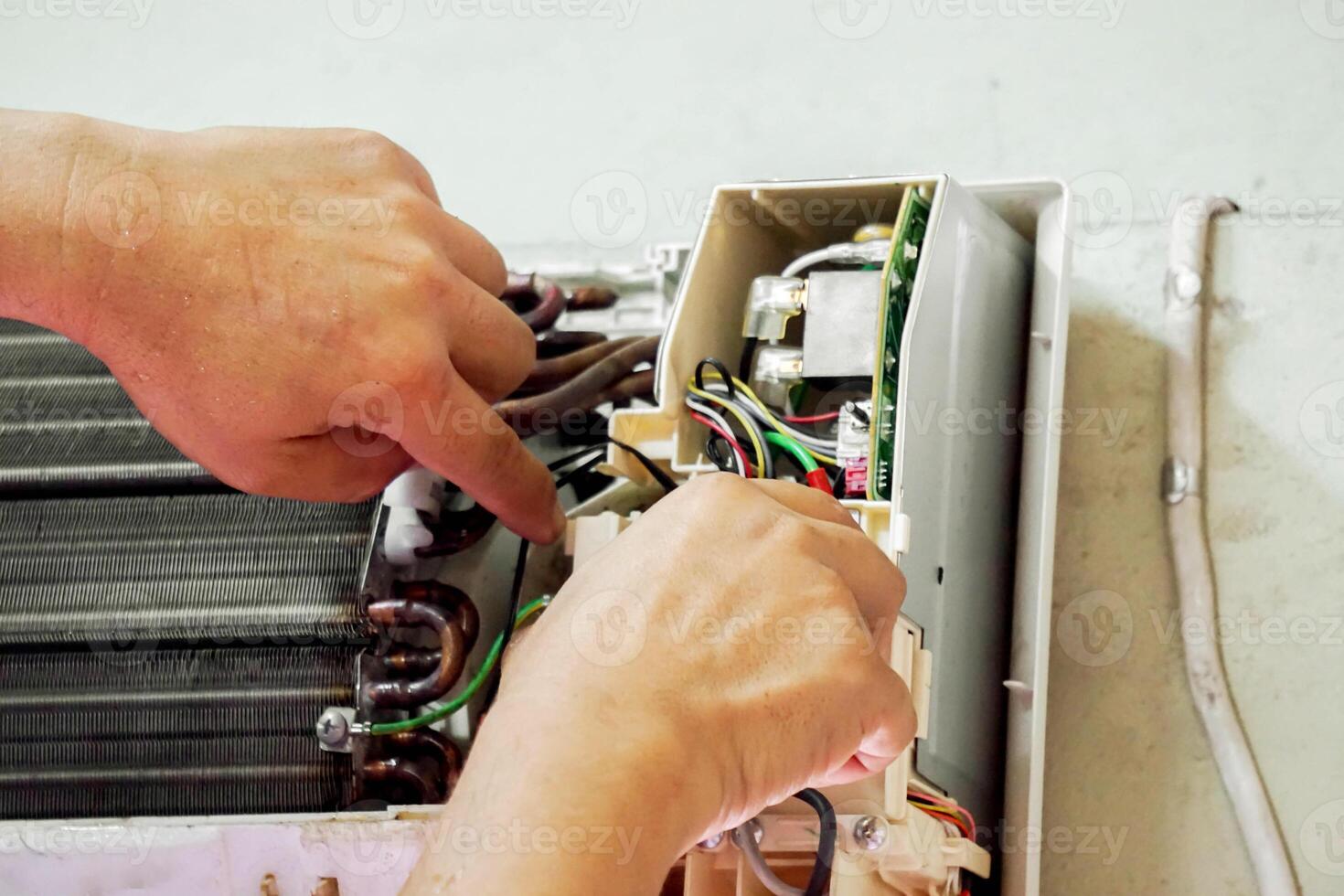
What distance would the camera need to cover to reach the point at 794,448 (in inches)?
47.0

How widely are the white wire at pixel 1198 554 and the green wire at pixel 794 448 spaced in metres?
0.48

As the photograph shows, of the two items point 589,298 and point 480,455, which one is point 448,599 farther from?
point 589,298

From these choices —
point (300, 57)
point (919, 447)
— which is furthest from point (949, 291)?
point (300, 57)

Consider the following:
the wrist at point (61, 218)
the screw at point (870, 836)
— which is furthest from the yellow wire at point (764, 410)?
the wrist at point (61, 218)

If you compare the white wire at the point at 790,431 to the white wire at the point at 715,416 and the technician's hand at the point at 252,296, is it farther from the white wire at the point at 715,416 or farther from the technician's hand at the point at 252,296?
the technician's hand at the point at 252,296

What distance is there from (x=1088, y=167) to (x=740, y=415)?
0.63m

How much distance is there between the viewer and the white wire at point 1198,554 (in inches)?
49.8

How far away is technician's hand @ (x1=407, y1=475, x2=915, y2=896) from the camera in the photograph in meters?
0.76

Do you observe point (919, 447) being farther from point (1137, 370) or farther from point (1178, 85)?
point (1178, 85)

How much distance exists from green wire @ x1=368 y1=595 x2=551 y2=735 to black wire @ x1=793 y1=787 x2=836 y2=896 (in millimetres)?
388

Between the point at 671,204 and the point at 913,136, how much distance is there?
35 centimetres

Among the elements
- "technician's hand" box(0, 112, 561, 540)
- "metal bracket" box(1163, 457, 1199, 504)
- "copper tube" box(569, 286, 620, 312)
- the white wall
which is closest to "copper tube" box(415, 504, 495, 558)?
"technician's hand" box(0, 112, 561, 540)

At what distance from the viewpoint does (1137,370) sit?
143 centimetres

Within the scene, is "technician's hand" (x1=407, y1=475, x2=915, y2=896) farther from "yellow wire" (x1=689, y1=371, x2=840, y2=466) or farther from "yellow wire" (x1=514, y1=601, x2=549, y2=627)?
"yellow wire" (x1=514, y1=601, x2=549, y2=627)
